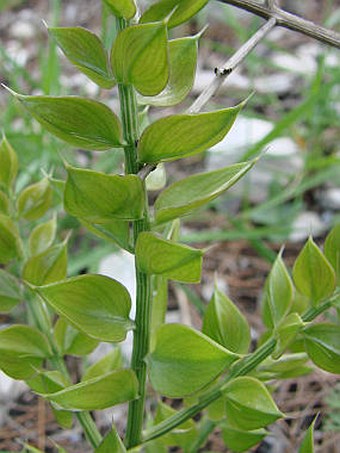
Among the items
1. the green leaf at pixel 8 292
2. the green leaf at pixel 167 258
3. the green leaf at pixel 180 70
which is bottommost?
the green leaf at pixel 8 292

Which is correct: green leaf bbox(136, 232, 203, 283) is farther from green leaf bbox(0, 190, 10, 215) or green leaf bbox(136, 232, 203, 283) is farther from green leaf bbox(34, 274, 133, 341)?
green leaf bbox(0, 190, 10, 215)

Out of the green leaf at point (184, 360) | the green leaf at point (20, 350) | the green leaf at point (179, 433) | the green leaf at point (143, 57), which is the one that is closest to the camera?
the green leaf at point (143, 57)

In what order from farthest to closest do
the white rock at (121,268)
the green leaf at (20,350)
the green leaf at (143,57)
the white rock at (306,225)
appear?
the white rock at (306,225)
the white rock at (121,268)
the green leaf at (20,350)
the green leaf at (143,57)

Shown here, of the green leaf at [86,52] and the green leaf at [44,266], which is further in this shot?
the green leaf at [44,266]

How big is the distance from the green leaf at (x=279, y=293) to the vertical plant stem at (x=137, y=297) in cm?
12

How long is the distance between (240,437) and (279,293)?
16 centimetres

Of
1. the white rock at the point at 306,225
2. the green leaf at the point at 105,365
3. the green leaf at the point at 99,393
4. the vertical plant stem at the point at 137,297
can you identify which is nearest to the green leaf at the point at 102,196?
the vertical plant stem at the point at 137,297

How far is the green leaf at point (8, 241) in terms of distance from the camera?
65cm

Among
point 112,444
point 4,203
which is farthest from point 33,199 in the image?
point 112,444

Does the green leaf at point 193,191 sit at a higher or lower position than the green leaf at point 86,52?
lower

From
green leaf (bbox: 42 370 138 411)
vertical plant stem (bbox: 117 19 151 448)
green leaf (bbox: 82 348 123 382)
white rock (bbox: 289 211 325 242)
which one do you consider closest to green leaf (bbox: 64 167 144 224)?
vertical plant stem (bbox: 117 19 151 448)

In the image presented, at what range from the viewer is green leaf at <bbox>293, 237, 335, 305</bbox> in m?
0.62

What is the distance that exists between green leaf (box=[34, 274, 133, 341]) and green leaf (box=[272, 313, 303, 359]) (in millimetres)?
126

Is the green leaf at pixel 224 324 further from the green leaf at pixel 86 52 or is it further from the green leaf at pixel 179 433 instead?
the green leaf at pixel 86 52
